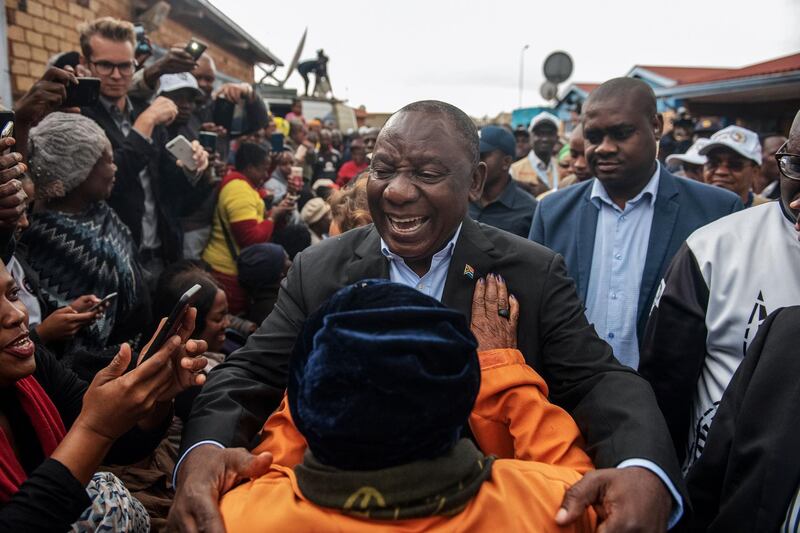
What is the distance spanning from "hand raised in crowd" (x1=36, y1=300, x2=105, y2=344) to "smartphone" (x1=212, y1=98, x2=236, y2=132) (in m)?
2.98

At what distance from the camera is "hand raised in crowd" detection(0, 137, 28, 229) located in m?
2.25

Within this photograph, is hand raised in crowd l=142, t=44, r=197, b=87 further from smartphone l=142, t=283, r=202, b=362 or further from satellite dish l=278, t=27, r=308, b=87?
satellite dish l=278, t=27, r=308, b=87

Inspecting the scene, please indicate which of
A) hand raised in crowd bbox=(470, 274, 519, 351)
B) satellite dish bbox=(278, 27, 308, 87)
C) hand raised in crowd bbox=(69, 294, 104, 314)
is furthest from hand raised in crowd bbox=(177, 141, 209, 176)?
satellite dish bbox=(278, 27, 308, 87)

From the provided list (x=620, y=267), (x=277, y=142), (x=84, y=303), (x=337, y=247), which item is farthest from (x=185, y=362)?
(x=277, y=142)

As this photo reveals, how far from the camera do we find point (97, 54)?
3955 mm

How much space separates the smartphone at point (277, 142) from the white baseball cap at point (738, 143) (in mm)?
4044

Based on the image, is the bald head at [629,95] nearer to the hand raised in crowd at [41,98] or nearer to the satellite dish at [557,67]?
the hand raised in crowd at [41,98]

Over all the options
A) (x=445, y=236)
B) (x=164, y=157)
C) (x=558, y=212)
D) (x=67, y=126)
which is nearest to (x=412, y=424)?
(x=445, y=236)

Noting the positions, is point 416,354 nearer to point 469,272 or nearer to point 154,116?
point 469,272

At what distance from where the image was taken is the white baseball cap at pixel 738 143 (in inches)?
180

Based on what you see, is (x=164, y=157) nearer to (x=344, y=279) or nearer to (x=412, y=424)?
(x=344, y=279)

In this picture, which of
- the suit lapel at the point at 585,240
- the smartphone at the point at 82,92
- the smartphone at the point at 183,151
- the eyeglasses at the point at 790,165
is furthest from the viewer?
the smartphone at the point at 183,151

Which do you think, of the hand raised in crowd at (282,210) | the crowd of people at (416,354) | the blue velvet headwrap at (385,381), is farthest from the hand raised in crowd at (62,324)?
the hand raised in crowd at (282,210)

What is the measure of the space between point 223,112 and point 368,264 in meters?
3.74
